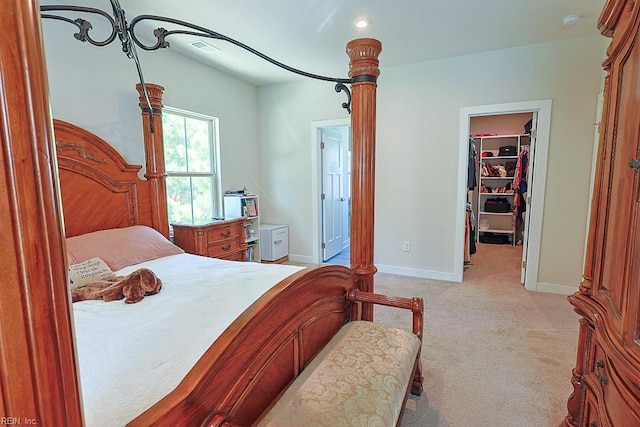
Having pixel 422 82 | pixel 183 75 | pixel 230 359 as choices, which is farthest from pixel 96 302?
pixel 422 82

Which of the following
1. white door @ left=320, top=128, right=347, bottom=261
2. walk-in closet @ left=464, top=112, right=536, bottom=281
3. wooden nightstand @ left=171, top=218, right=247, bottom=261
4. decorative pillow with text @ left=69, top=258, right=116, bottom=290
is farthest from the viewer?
walk-in closet @ left=464, top=112, right=536, bottom=281

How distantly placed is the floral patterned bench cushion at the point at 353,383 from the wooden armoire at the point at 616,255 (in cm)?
73

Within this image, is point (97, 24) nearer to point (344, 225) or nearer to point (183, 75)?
point (183, 75)

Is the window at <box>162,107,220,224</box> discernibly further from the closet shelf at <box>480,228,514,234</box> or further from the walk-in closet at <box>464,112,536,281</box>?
the closet shelf at <box>480,228,514,234</box>

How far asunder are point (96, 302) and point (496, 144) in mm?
6784

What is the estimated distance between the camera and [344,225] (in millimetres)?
5637

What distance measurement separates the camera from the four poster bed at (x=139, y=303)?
388 millimetres

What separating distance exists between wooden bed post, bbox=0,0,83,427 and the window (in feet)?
10.1

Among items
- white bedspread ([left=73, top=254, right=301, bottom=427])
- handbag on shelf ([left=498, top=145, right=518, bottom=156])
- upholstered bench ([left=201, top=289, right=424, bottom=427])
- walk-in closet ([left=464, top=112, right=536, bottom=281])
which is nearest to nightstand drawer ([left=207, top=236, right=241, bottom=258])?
white bedspread ([left=73, top=254, right=301, bottom=427])

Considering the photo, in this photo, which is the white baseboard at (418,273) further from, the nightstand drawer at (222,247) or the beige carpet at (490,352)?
the nightstand drawer at (222,247)

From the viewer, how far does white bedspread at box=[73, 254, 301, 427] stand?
0.84 meters

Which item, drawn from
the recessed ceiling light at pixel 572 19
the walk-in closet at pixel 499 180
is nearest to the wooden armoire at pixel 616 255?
the recessed ceiling light at pixel 572 19

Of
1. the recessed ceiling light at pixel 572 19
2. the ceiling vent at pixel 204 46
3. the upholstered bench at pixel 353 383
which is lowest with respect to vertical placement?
the upholstered bench at pixel 353 383

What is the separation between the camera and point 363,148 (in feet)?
6.18
